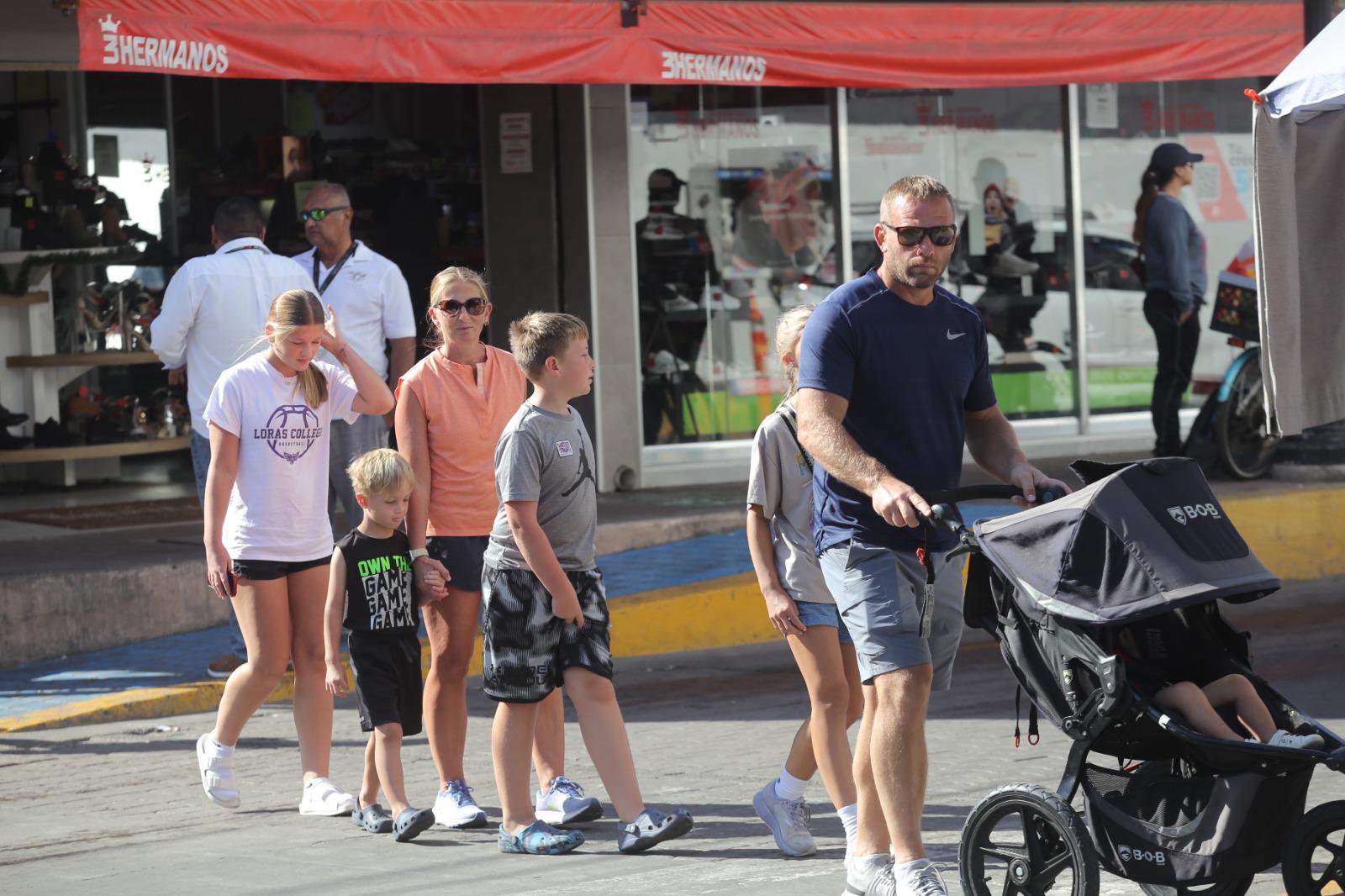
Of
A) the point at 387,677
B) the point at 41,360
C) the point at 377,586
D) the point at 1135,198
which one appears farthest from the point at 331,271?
the point at 1135,198

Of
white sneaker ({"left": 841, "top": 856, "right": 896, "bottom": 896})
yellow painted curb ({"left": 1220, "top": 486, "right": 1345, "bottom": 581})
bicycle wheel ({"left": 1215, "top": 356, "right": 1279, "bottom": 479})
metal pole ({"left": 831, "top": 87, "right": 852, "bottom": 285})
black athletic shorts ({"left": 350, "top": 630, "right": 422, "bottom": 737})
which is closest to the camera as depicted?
white sneaker ({"left": 841, "top": 856, "right": 896, "bottom": 896})

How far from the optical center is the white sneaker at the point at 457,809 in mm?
6723

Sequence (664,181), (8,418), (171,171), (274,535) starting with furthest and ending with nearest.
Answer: (171,171) < (664,181) < (8,418) < (274,535)

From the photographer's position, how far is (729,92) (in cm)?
1350

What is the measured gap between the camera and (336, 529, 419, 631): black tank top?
261 inches

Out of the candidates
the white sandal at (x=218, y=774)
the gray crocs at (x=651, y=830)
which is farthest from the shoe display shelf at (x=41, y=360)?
the gray crocs at (x=651, y=830)

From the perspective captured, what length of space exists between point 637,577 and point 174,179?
5.82 m

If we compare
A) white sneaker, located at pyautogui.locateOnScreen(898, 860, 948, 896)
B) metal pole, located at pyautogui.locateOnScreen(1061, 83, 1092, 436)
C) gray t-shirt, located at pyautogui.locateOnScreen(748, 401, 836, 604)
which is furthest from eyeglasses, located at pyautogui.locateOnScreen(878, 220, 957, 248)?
metal pole, located at pyautogui.locateOnScreen(1061, 83, 1092, 436)

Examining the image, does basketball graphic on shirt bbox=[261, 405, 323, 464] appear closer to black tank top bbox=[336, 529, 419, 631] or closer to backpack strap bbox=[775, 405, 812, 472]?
black tank top bbox=[336, 529, 419, 631]

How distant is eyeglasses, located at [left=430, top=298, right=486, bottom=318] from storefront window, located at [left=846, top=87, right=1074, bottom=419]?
770cm

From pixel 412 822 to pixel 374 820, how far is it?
0.88 feet

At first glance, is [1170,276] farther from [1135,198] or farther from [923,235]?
[923,235]

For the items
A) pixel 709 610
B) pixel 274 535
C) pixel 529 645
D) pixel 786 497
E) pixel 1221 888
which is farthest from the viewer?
pixel 709 610

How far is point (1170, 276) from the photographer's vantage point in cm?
1280
